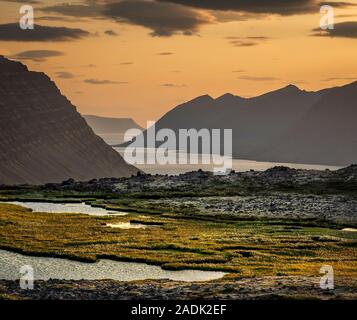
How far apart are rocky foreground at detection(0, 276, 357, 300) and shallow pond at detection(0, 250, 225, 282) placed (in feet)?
14.6

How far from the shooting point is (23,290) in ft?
135

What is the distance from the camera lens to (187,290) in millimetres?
40750

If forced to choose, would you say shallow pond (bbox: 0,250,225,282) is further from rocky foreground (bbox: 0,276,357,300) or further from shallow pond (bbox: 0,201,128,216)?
shallow pond (bbox: 0,201,128,216)

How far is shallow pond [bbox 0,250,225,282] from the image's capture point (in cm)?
5003

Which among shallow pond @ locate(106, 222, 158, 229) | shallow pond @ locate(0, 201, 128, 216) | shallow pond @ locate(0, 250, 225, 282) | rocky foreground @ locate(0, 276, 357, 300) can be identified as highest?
rocky foreground @ locate(0, 276, 357, 300)

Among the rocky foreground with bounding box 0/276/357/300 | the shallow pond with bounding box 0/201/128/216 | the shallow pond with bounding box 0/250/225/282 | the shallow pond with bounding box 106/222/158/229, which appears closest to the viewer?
the rocky foreground with bounding box 0/276/357/300

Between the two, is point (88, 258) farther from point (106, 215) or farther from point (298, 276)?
point (106, 215)

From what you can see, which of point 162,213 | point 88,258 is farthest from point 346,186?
point 88,258

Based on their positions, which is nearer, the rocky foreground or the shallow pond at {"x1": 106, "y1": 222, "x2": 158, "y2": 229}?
the rocky foreground

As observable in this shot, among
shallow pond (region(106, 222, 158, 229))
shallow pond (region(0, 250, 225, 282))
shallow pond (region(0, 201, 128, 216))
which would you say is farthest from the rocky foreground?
shallow pond (region(0, 201, 128, 216))

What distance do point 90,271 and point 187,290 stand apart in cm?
1416

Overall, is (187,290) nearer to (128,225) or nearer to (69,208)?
(128,225)
